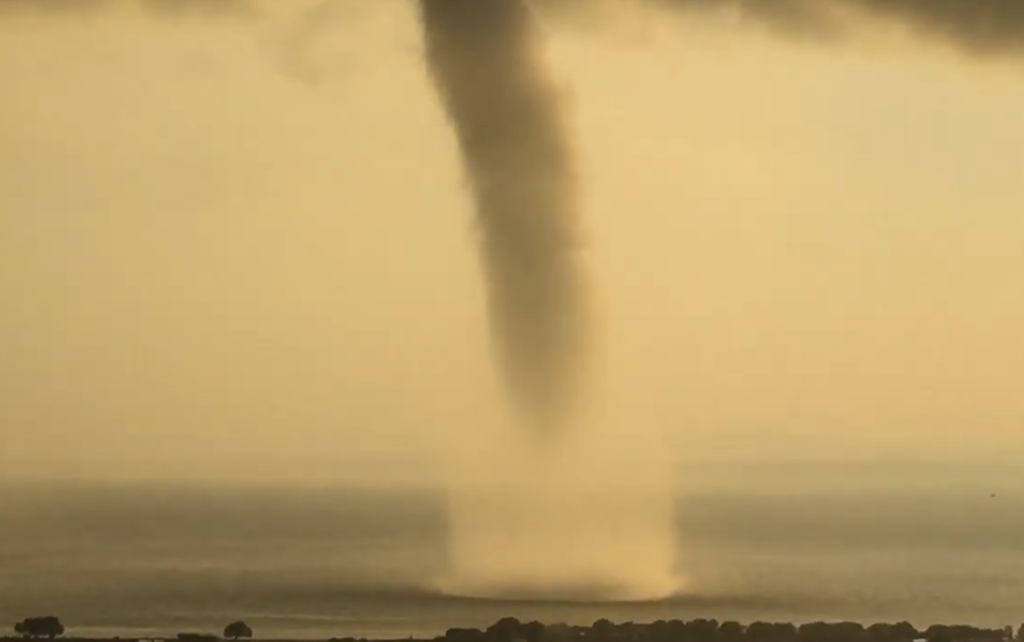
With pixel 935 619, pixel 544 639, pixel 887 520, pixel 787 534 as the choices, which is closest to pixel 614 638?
pixel 544 639

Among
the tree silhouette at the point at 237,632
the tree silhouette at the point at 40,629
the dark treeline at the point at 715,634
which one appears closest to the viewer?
the dark treeline at the point at 715,634

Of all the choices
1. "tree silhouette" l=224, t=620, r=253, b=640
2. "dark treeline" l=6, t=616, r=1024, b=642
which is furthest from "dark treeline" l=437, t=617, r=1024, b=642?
"tree silhouette" l=224, t=620, r=253, b=640

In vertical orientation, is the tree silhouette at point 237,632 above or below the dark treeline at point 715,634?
above

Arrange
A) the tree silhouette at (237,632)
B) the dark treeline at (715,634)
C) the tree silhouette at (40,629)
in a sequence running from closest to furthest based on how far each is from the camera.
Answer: the dark treeline at (715,634)
the tree silhouette at (40,629)
the tree silhouette at (237,632)

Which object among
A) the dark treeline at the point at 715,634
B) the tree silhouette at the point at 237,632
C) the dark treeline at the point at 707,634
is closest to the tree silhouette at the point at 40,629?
the dark treeline at the point at 707,634

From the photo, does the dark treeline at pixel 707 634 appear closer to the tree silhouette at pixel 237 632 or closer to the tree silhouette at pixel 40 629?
the tree silhouette at pixel 40 629

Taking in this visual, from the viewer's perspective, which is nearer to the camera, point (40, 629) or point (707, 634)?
point (707, 634)

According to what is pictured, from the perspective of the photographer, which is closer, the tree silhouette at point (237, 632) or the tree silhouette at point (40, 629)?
the tree silhouette at point (40, 629)

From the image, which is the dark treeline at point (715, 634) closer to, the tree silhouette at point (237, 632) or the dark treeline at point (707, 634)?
the dark treeline at point (707, 634)

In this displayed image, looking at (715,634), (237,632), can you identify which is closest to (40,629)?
(237,632)

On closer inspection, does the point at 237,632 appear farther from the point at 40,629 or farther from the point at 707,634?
the point at 707,634

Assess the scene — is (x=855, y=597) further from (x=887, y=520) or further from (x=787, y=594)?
(x=887, y=520)
